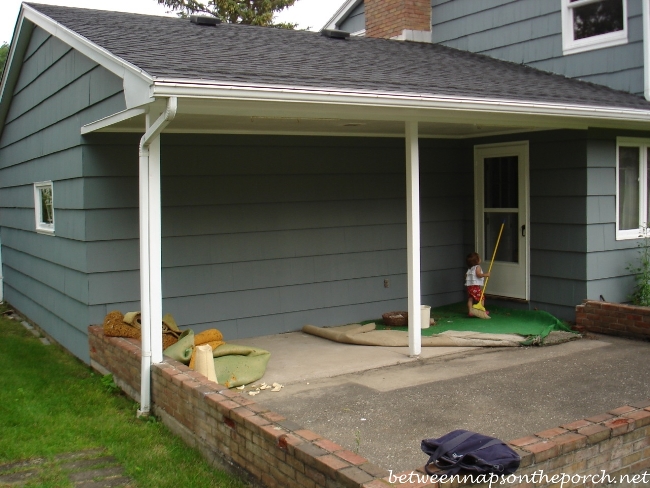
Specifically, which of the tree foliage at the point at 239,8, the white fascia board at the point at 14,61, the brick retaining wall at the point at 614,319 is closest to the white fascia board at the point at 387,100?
the brick retaining wall at the point at 614,319

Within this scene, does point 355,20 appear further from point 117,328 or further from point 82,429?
point 82,429

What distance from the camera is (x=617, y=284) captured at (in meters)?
8.21

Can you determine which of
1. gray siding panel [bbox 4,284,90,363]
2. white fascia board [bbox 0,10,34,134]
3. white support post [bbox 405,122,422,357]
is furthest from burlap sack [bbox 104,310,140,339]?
white fascia board [bbox 0,10,34,134]

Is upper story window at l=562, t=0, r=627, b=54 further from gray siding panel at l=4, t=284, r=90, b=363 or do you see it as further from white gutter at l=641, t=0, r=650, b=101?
gray siding panel at l=4, t=284, r=90, b=363

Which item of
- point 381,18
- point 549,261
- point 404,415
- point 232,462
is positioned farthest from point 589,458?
point 381,18

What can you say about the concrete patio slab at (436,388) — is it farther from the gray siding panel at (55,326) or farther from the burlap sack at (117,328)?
the gray siding panel at (55,326)

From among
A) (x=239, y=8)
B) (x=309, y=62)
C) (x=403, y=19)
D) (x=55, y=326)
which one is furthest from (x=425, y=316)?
(x=239, y=8)

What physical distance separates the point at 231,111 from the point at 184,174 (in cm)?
203

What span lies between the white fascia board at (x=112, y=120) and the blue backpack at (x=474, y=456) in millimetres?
3311

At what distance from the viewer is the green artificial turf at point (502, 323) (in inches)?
303

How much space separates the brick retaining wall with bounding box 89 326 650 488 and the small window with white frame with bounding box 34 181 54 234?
3.87 m

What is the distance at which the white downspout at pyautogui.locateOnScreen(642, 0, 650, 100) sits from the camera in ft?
27.3

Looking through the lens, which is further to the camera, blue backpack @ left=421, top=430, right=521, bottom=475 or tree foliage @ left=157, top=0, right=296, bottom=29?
tree foliage @ left=157, top=0, right=296, bottom=29

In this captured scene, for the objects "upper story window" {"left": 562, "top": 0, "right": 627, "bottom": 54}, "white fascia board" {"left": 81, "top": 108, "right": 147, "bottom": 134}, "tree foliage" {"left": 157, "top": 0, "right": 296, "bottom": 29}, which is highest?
"tree foliage" {"left": 157, "top": 0, "right": 296, "bottom": 29}
